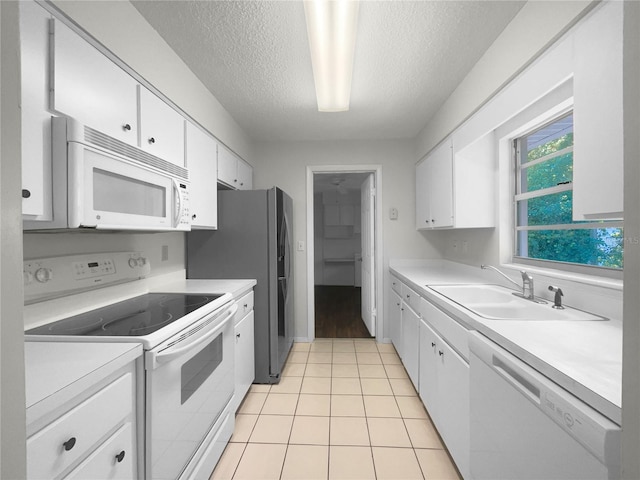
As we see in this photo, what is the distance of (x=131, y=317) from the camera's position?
137 cm

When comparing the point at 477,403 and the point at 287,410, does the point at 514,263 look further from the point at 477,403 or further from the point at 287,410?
the point at 287,410

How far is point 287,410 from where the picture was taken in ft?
7.06

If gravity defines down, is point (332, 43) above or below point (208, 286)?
above

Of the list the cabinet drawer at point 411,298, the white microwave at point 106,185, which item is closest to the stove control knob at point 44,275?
the white microwave at point 106,185

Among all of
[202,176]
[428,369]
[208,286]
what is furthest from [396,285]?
[202,176]

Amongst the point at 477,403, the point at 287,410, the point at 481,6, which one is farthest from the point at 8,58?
the point at 287,410

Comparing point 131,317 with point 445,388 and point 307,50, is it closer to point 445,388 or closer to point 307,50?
point 445,388

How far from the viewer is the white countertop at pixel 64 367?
0.70m

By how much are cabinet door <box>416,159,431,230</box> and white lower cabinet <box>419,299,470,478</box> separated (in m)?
1.24

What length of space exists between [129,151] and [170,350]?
0.88 m

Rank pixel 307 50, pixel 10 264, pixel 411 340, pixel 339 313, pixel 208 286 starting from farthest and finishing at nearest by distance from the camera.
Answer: pixel 339 313 < pixel 411 340 < pixel 208 286 < pixel 307 50 < pixel 10 264

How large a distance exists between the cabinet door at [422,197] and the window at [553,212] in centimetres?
88

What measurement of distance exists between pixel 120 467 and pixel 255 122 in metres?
2.81

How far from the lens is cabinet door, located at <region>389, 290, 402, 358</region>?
286 centimetres
